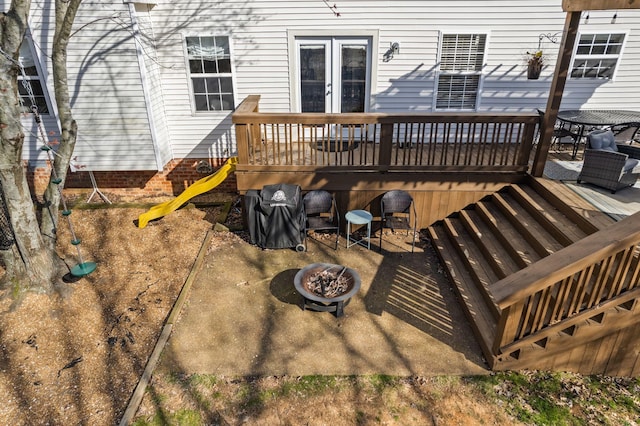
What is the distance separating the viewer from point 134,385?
14.5 feet

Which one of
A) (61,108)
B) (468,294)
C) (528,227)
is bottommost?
(468,294)

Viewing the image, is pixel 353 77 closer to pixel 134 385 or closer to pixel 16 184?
pixel 16 184

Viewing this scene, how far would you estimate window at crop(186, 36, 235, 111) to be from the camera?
8.34m

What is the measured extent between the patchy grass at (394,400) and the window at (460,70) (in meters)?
5.98

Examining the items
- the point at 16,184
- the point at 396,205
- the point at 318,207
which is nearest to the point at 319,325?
the point at 318,207

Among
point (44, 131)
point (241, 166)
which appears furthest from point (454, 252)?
point (44, 131)

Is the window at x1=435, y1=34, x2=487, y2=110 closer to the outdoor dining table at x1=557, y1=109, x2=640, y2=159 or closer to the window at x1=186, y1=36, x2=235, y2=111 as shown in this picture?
the outdoor dining table at x1=557, y1=109, x2=640, y2=159

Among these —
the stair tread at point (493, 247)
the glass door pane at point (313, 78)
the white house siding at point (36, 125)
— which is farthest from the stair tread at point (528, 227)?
the white house siding at point (36, 125)

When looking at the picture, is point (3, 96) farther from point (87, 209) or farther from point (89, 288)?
point (87, 209)

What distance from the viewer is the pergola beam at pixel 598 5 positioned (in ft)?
15.7

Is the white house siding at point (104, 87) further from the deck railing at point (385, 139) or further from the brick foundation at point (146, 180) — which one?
the deck railing at point (385, 139)

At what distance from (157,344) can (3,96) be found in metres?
3.67

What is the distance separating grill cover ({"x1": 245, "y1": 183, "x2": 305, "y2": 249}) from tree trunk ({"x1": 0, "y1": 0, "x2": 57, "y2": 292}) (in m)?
3.08

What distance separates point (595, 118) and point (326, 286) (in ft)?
20.7
